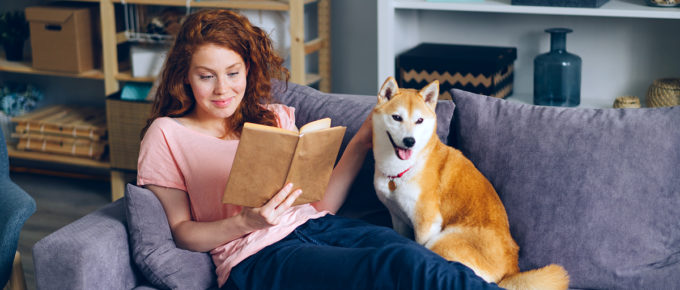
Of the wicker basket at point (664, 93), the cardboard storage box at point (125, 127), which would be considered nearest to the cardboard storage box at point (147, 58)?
the cardboard storage box at point (125, 127)

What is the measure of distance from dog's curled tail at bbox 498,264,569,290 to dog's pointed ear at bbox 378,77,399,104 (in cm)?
46

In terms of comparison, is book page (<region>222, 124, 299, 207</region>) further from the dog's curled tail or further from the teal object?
the teal object

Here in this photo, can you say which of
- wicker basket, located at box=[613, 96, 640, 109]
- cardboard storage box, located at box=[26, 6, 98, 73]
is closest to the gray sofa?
wicker basket, located at box=[613, 96, 640, 109]

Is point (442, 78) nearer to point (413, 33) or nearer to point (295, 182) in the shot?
point (413, 33)

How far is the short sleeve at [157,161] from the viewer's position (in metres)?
1.52

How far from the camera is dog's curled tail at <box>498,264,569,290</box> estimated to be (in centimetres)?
140

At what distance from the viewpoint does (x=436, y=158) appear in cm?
154

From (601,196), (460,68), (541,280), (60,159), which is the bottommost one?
(60,159)

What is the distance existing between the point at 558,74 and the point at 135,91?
177 centimetres

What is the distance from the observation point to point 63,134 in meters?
3.20

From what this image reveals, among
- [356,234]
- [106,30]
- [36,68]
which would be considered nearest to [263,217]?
[356,234]

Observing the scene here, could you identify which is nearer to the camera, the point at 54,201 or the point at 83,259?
the point at 83,259

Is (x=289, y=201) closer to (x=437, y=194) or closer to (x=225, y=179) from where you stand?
(x=225, y=179)

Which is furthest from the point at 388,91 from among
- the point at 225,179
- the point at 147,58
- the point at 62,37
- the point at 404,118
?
the point at 62,37
